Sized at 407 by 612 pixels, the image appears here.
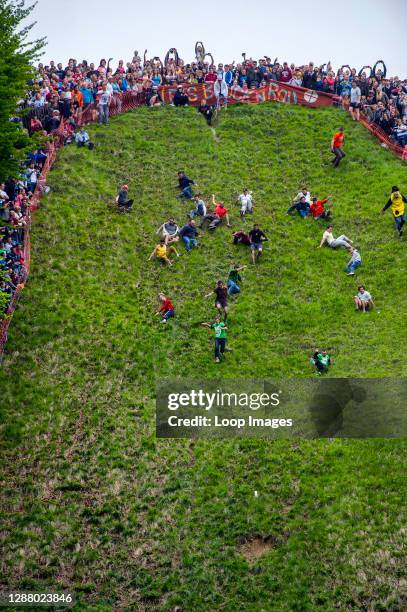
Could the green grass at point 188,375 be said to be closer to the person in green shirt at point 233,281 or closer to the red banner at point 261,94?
the person in green shirt at point 233,281

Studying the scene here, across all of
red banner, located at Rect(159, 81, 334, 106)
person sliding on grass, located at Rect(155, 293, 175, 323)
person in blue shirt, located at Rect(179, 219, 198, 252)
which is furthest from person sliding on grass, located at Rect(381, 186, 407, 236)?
red banner, located at Rect(159, 81, 334, 106)

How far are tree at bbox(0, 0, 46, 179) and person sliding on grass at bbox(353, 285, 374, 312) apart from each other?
1297 cm

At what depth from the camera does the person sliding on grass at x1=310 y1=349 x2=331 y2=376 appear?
2791cm

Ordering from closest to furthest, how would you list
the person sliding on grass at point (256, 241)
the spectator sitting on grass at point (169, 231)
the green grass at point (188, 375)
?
the green grass at point (188, 375) < the person sliding on grass at point (256, 241) < the spectator sitting on grass at point (169, 231)

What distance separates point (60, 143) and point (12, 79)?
11864 mm

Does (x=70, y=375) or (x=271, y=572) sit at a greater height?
(x=70, y=375)

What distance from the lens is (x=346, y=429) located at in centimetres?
2533

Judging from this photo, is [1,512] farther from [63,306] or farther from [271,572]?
[63,306]

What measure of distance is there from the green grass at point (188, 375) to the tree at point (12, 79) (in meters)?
5.10

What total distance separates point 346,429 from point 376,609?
20.7ft

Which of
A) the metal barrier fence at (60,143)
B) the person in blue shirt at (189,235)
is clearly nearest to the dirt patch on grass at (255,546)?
the metal barrier fence at (60,143)

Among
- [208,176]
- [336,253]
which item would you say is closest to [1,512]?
[336,253]

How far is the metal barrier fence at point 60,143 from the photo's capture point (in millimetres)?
30125

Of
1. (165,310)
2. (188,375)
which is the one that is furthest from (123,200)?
(188,375)
